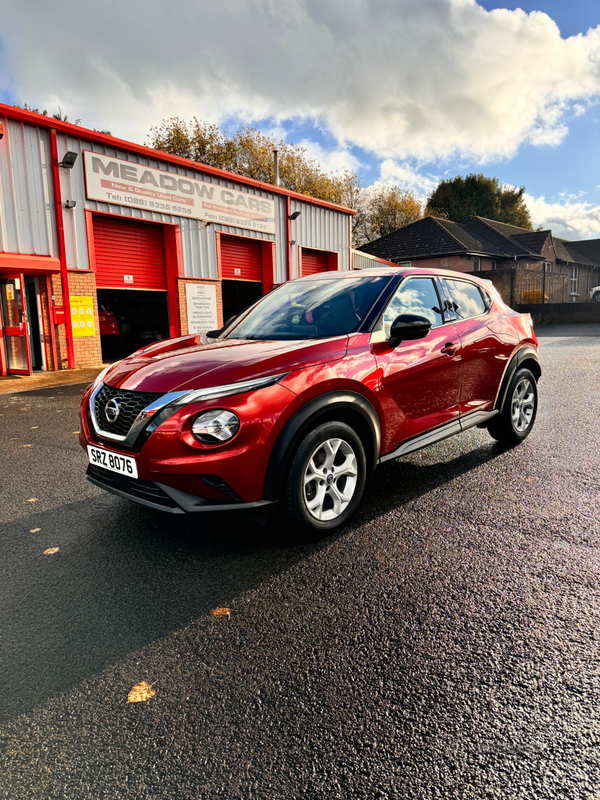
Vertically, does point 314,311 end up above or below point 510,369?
above

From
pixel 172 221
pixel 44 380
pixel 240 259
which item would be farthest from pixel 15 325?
pixel 240 259

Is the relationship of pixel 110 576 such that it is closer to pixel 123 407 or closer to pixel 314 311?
pixel 123 407

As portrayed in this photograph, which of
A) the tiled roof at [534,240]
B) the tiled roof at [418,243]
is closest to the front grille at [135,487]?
the tiled roof at [418,243]

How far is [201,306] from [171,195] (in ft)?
11.1

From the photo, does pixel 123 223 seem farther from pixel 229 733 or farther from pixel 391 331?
pixel 229 733

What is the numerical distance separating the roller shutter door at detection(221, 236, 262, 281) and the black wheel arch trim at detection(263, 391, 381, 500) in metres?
16.1

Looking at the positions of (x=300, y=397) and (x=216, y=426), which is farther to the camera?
(x=300, y=397)

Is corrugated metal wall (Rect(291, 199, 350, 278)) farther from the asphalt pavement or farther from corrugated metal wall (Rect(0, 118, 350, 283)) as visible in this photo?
the asphalt pavement

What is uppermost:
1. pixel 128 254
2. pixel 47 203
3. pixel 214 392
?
pixel 47 203

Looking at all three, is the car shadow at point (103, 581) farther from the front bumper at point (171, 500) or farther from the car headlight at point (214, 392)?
the car headlight at point (214, 392)

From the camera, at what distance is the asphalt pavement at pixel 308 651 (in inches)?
66.8

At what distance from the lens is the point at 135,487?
3.04 m

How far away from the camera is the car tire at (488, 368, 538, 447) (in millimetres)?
5035

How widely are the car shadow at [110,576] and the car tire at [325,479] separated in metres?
0.14
